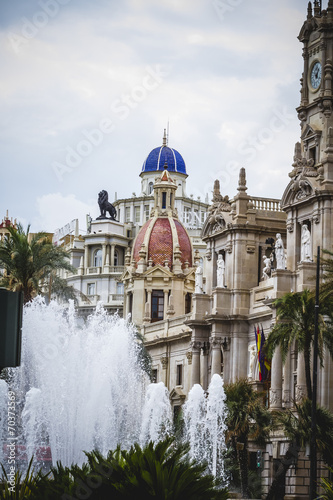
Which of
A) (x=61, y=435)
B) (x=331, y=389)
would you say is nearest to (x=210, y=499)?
(x=61, y=435)

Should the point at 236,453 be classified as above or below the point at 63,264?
below

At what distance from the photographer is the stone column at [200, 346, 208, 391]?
62.5 m

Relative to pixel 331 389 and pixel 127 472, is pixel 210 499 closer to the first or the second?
pixel 127 472

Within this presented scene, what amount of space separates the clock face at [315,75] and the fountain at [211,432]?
16.8 m

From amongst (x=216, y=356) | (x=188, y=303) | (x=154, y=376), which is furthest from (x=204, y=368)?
(x=188, y=303)

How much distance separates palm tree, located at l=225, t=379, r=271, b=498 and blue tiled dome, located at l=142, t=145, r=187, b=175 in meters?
60.9

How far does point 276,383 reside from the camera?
5203 centimetres

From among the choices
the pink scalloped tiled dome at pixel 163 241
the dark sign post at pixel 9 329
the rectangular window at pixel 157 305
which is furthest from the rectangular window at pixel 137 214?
the dark sign post at pixel 9 329

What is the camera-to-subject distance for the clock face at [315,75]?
187 feet

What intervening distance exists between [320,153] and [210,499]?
38.4 metres

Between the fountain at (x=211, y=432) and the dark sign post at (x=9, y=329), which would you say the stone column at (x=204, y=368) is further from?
the dark sign post at (x=9, y=329)

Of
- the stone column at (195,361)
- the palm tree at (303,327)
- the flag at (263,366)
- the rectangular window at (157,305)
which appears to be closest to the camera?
the palm tree at (303,327)

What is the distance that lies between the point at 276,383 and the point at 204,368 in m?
11.1

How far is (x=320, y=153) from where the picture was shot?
182ft
